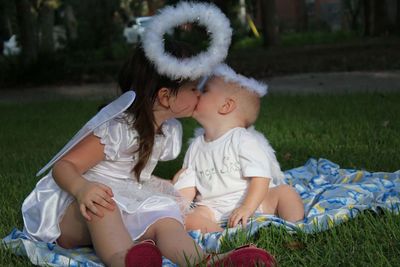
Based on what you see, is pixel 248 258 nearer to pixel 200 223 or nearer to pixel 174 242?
pixel 174 242

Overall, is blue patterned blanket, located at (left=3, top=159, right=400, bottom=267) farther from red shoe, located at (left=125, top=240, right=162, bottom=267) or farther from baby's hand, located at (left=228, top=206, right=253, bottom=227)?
red shoe, located at (left=125, top=240, right=162, bottom=267)

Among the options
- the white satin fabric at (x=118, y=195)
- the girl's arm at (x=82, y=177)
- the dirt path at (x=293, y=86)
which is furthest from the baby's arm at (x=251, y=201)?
the dirt path at (x=293, y=86)

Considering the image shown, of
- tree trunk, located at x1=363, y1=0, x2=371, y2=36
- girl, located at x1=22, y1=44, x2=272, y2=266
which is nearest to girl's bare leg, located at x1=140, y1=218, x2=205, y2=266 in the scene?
girl, located at x1=22, y1=44, x2=272, y2=266

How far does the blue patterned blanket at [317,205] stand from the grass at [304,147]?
57 mm

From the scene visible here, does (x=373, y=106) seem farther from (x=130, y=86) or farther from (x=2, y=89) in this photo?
(x=2, y=89)

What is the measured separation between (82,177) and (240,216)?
0.72 metres

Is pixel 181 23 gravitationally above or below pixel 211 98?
above

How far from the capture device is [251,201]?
300 cm

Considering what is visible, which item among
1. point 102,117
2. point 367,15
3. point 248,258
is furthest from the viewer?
point 367,15

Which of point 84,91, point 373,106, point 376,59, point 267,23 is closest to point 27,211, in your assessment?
point 373,106

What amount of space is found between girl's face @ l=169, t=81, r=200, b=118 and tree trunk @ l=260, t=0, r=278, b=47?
17.4 meters

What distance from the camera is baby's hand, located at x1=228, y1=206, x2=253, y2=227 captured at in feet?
9.66

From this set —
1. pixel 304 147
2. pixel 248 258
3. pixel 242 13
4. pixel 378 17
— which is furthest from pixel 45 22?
pixel 248 258

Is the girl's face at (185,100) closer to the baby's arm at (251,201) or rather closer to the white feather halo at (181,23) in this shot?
the white feather halo at (181,23)
